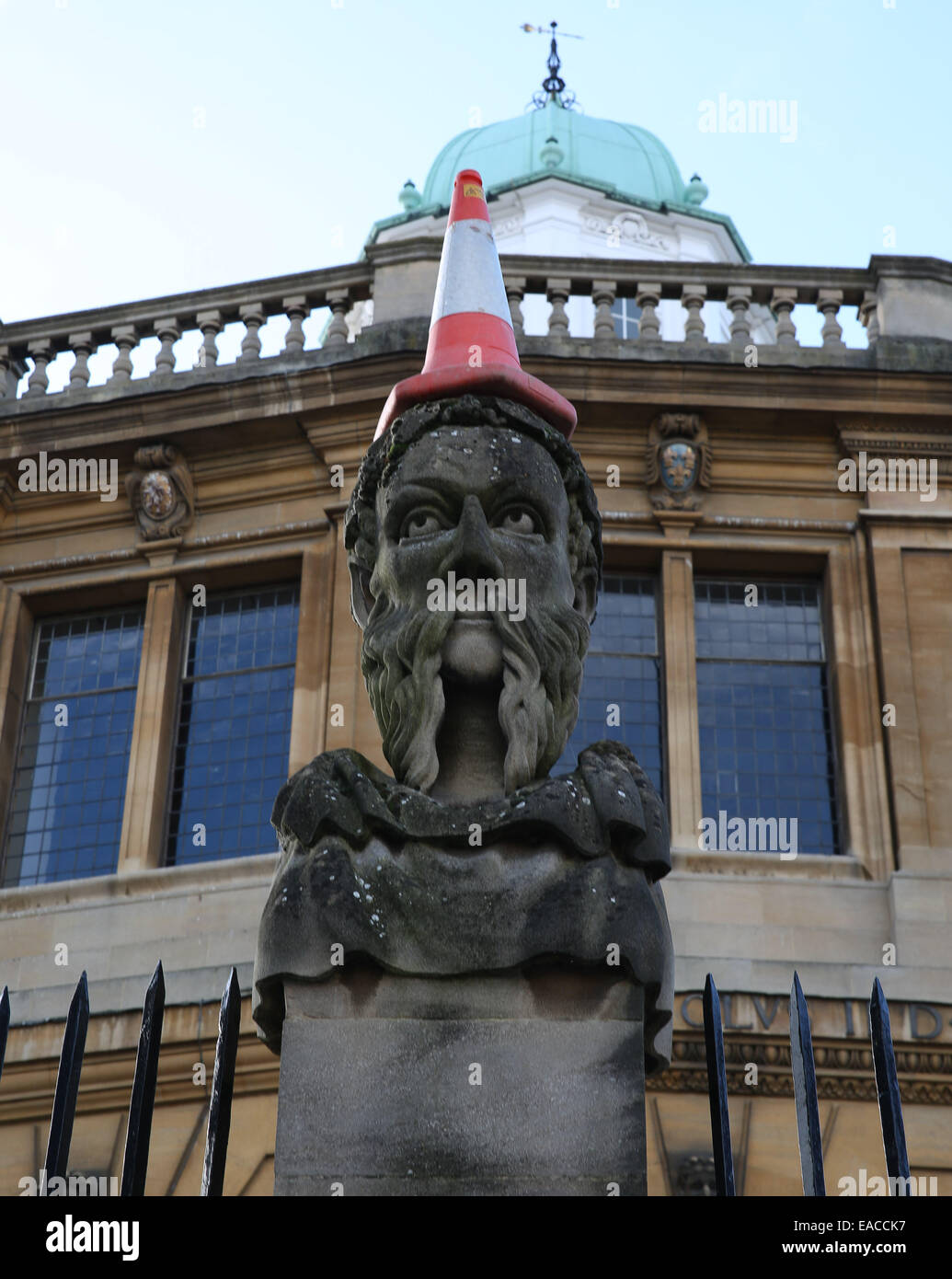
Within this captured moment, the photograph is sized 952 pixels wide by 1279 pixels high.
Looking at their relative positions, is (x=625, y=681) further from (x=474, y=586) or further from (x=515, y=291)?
(x=474, y=586)

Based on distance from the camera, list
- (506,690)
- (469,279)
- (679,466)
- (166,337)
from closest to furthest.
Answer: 1. (506,690)
2. (469,279)
3. (679,466)
4. (166,337)

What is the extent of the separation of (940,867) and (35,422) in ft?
28.0

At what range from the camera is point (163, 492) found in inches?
704

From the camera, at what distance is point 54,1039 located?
14.9m

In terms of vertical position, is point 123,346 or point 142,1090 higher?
point 123,346

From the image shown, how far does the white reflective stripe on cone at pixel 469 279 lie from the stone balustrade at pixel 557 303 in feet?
36.9

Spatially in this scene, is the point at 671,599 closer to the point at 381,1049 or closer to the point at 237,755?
the point at 237,755

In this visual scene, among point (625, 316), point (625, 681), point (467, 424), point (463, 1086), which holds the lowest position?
point (463, 1086)

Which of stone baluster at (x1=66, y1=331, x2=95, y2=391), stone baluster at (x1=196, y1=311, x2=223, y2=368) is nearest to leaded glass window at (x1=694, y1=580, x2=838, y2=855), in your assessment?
stone baluster at (x1=196, y1=311, x2=223, y2=368)

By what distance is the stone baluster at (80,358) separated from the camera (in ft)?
60.9

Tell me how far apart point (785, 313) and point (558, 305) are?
1.97 metres

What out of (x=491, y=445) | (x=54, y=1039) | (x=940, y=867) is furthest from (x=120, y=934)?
(x=491, y=445)

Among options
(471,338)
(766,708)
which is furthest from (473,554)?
(766,708)
